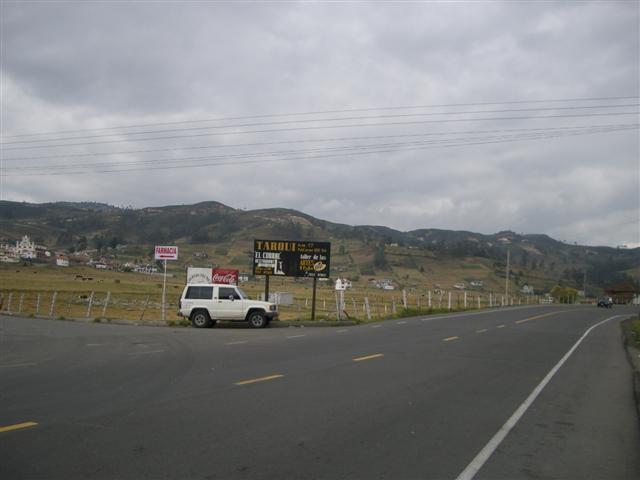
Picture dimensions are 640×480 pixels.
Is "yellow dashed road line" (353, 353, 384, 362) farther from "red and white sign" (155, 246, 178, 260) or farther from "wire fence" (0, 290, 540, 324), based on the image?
"red and white sign" (155, 246, 178, 260)

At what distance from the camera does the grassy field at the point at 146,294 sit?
40.7 metres

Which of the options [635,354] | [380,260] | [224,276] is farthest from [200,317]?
[380,260]

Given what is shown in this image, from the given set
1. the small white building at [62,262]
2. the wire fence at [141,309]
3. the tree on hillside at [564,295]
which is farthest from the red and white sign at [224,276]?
the small white building at [62,262]

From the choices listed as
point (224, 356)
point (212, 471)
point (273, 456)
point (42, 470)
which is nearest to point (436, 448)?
point (273, 456)

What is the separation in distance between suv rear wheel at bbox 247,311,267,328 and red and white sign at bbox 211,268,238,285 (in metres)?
11.0

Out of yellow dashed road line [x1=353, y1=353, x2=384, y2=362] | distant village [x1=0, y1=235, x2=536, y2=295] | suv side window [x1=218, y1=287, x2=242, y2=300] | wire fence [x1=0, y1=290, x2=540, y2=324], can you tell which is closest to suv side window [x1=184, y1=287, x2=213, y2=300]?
suv side window [x1=218, y1=287, x2=242, y2=300]

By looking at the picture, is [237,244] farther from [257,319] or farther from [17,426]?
[17,426]

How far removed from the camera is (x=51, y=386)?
33.6 feet

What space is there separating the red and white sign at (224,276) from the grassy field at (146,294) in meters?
3.42

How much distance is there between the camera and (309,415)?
835 centimetres

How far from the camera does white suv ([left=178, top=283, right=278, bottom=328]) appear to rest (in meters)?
26.8

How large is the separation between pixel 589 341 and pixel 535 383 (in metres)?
13.1

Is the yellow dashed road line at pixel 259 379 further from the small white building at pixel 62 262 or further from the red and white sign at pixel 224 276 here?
the small white building at pixel 62 262

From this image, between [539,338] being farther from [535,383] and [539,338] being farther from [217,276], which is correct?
[217,276]
